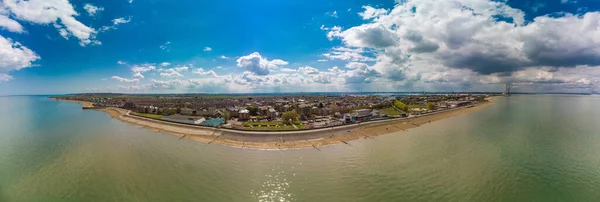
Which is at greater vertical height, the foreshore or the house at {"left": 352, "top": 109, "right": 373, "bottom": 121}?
the house at {"left": 352, "top": 109, "right": 373, "bottom": 121}

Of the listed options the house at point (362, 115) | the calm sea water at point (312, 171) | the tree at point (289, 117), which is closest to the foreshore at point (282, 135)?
the calm sea water at point (312, 171)

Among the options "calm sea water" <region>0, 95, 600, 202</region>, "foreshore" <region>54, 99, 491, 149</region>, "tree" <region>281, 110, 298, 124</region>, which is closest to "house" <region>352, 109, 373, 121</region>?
"foreshore" <region>54, 99, 491, 149</region>

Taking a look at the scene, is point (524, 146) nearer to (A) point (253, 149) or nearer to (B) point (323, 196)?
(B) point (323, 196)

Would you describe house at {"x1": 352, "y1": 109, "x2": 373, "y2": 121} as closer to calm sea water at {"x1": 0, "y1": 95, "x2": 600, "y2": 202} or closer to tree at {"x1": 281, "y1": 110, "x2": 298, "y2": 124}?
tree at {"x1": 281, "y1": 110, "x2": 298, "y2": 124}

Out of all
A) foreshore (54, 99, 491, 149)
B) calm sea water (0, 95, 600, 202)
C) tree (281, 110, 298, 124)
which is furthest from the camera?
tree (281, 110, 298, 124)

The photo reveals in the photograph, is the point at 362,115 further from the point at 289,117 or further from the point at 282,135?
the point at 282,135

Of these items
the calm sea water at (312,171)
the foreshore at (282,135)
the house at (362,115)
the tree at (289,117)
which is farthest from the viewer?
Result: the house at (362,115)

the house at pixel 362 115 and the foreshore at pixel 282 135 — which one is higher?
the house at pixel 362 115

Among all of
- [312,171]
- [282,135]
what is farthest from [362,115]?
[312,171]

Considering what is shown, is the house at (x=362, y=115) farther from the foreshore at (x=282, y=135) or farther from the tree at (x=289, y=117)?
the tree at (x=289, y=117)
